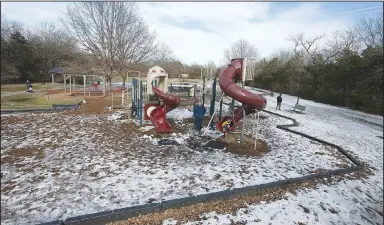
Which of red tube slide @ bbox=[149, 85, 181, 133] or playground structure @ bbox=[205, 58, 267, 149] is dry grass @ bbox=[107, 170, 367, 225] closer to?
playground structure @ bbox=[205, 58, 267, 149]

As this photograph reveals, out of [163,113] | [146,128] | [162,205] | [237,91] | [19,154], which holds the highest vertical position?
[237,91]

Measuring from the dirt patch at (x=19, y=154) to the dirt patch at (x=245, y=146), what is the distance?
664 cm

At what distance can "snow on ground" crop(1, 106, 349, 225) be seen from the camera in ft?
16.4

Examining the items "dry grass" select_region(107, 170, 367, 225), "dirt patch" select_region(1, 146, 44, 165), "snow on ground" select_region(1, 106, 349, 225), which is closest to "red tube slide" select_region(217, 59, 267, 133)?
"snow on ground" select_region(1, 106, 349, 225)

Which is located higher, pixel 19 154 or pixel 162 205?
pixel 19 154

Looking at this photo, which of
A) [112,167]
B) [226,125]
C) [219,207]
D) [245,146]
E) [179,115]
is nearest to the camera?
[219,207]

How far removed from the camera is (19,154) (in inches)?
273

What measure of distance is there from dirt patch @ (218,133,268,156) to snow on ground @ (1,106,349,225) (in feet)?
1.18

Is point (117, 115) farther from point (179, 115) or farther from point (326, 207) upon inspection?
point (326, 207)

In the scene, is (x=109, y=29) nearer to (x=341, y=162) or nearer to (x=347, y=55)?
(x=341, y=162)

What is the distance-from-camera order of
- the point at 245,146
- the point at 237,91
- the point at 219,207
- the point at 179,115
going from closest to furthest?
the point at 219,207, the point at 237,91, the point at 245,146, the point at 179,115

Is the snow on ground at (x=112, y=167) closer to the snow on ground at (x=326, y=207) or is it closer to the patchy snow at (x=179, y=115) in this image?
the snow on ground at (x=326, y=207)

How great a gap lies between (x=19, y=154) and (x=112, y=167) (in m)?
2.90

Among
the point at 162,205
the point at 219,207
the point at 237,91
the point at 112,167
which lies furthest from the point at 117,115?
the point at 219,207
